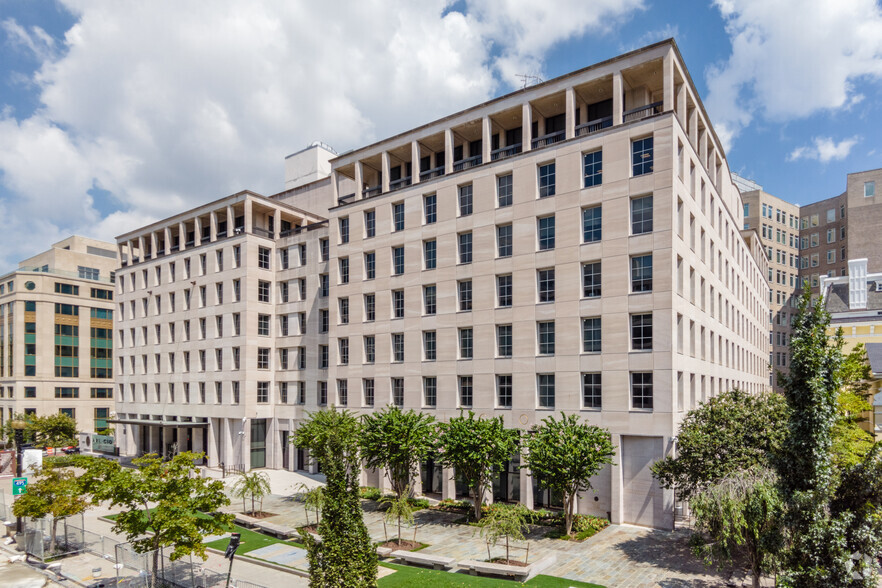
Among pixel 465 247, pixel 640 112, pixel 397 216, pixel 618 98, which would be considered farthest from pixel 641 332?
pixel 397 216

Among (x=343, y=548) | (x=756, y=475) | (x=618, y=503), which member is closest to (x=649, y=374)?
(x=618, y=503)

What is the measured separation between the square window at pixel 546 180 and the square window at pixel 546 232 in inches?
61.1

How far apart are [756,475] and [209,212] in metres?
51.1

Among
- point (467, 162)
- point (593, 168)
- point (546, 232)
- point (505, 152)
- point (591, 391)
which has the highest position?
point (505, 152)

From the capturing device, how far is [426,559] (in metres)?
24.6

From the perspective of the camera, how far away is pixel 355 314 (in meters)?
43.5

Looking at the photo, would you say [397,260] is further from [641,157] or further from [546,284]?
[641,157]

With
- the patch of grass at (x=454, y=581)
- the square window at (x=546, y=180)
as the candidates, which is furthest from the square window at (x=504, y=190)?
the patch of grass at (x=454, y=581)

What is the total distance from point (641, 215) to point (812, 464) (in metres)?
19.5

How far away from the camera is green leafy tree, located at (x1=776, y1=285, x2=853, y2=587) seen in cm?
1399

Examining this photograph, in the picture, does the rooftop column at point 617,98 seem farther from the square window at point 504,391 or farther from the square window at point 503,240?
the square window at point 504,391

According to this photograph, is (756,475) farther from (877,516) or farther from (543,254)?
(543,254)

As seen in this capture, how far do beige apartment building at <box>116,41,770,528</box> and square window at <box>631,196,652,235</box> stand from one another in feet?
0.46

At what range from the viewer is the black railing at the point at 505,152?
37.4 m
